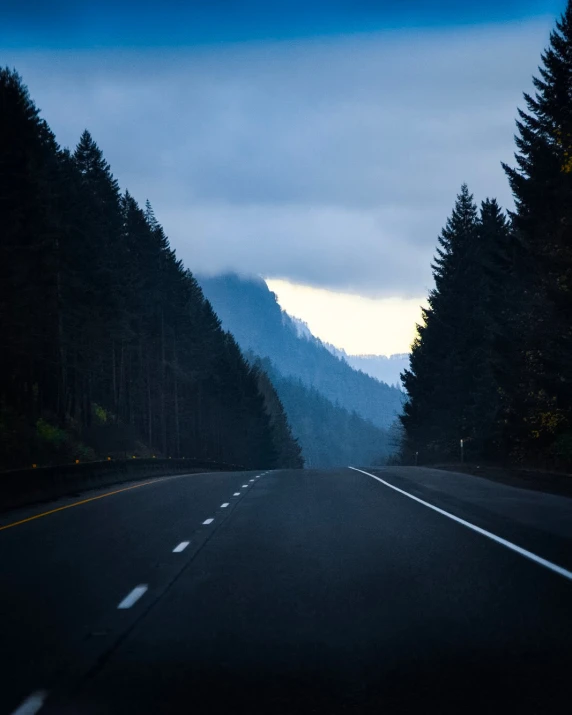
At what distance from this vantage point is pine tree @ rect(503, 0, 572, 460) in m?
33.6

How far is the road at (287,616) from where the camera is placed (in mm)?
5656

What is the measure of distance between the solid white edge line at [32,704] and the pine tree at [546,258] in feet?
91.4

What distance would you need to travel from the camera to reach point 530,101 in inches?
1524

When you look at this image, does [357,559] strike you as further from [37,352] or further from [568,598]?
[37,352]

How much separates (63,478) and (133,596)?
18288mm

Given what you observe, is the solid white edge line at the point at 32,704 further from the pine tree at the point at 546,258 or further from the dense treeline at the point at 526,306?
the pine tree at the point at 546,258

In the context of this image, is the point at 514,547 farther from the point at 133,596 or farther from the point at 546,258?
the point at 546,258

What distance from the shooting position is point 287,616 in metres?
8.02

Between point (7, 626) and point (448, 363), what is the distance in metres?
61.9

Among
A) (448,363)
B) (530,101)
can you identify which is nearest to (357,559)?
(530,101)

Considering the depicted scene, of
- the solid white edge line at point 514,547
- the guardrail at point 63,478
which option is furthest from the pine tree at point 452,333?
the solid white edge line at point 514,547

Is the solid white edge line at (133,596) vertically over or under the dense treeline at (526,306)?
under

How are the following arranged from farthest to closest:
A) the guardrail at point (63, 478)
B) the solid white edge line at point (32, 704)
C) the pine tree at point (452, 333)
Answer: the pine tree at point (452, 333)
the guardrail at point (63, 478)
the solid white edge line at point (32, 704)

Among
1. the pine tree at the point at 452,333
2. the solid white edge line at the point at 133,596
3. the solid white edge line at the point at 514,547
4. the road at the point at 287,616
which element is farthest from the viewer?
the pine tree at the point at 452,333
